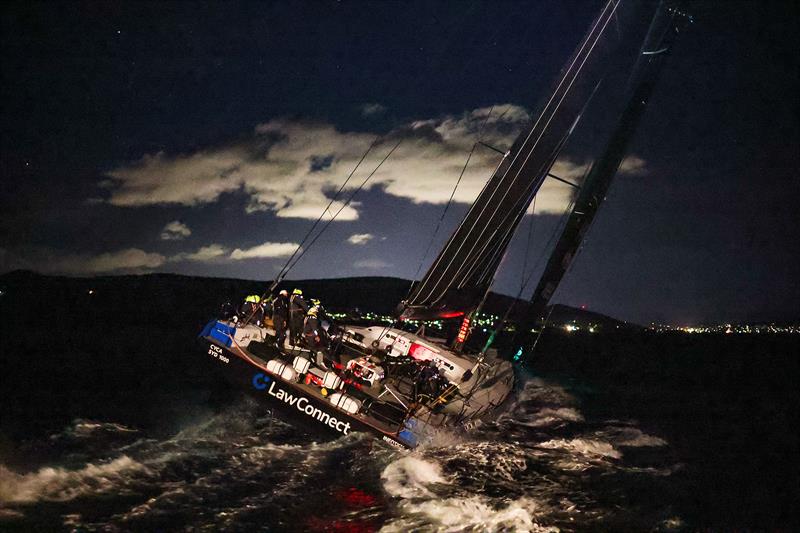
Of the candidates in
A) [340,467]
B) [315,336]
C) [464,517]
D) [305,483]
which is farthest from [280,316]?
[464,517]

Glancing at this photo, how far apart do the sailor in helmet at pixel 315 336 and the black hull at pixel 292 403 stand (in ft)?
4.30

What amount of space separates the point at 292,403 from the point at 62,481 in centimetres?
346

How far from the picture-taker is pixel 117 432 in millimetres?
9312

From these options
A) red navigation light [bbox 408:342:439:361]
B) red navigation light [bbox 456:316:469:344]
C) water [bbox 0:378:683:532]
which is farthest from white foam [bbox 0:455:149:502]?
red navigation light [bbox 456:316:469:344]

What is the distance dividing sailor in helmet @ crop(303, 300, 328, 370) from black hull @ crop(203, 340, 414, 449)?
131cm

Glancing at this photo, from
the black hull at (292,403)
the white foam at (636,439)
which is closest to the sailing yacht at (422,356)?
the black hull at (292,403)

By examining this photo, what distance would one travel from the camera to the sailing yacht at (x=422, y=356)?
8469 millimetres

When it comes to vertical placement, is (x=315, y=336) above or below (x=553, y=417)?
above

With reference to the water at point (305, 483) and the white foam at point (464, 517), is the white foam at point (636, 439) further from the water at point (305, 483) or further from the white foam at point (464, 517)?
the white foam at point (464, 517)

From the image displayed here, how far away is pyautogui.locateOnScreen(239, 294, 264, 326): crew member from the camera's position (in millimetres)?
10344

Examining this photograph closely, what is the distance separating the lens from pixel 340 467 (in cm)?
798

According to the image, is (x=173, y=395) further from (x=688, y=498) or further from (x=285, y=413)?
(x=688, y=498)

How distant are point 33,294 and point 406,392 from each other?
67.5 metres

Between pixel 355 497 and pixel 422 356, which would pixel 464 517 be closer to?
pixel 355 497
